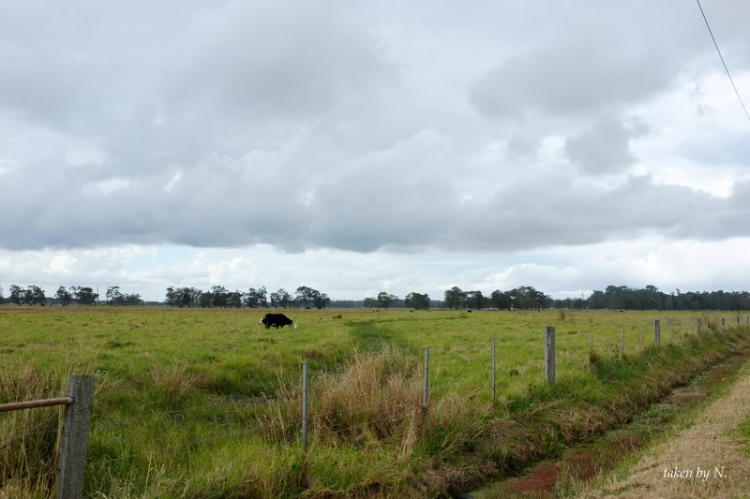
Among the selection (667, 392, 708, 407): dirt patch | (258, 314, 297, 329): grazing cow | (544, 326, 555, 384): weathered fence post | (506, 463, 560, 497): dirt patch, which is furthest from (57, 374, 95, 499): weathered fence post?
(258, 314, 297, 329): grazing cow

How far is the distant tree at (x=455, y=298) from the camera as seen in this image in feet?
534

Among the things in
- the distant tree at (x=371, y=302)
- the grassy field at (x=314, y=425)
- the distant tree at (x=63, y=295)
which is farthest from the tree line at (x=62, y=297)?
the grassy field at (x=314, y=425)

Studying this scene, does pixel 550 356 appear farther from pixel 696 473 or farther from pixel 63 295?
pixel 63 295

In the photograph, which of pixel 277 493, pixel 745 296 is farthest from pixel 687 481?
pixel 745 296

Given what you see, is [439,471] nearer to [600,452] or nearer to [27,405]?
[600,452]

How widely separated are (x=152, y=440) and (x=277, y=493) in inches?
89.6

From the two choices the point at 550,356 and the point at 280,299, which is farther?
the point at 280,299

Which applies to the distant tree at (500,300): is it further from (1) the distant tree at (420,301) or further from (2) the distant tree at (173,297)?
(2) the distant tree at (173,297)

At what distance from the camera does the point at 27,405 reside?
4.07m

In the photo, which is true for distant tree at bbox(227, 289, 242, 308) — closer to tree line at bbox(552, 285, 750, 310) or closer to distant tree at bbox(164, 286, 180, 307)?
distant tree at bbox(164, 286, 180, 307)

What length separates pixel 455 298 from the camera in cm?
16325

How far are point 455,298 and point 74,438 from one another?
161666mm

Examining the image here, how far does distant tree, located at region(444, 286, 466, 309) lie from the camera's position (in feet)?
534

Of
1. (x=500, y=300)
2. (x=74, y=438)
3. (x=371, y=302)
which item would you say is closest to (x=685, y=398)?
(x=74, y=438)
